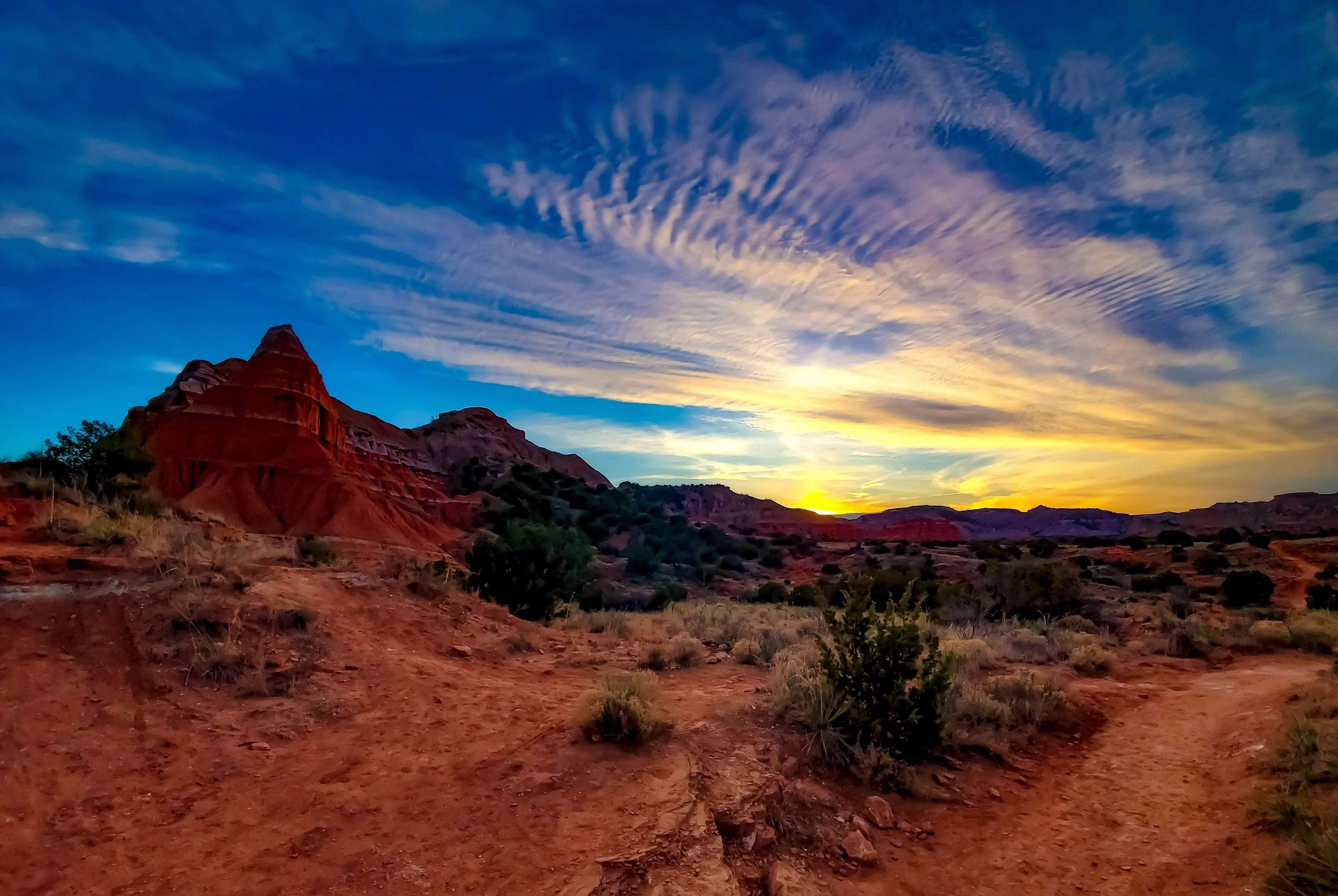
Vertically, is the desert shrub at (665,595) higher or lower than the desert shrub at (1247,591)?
lower

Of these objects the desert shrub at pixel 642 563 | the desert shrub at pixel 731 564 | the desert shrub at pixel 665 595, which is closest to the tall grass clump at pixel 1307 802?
the desert shrub at pixel 665 595

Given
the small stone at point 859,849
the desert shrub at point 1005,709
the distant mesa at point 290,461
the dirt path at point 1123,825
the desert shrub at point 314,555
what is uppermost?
the distant mesa at point 290,461

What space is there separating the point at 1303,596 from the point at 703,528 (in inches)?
1483

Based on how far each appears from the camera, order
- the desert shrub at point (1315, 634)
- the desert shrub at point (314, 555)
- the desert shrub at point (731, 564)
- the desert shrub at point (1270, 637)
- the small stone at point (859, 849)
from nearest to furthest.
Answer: the small stone at point (859, 849)
the desert shrub at point (314, 555)
the desert shrub at point (1315, 634)
the desert shrub at point (1270, 637)
the desert shrub at point (731, 564)

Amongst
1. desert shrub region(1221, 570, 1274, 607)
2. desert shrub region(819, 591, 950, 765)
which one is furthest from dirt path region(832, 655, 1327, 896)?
desert shrub region(1221, 570, 1274, 607)

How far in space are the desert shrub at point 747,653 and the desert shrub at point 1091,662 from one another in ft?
18.7

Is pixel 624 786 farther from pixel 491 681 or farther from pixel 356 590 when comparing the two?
pixel 356 590

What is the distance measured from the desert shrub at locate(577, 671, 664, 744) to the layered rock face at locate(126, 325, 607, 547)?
33.5 m

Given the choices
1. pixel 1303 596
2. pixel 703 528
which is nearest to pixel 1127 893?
pixel 1303 596

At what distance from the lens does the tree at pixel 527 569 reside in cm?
1500

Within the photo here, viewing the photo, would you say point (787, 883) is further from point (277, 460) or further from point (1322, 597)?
point (277, 460)

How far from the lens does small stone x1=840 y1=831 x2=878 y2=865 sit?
4871mm

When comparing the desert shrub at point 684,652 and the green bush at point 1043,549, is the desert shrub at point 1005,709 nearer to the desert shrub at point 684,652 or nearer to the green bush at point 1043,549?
the desert shrub at point 684,652

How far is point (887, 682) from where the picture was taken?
681cm
